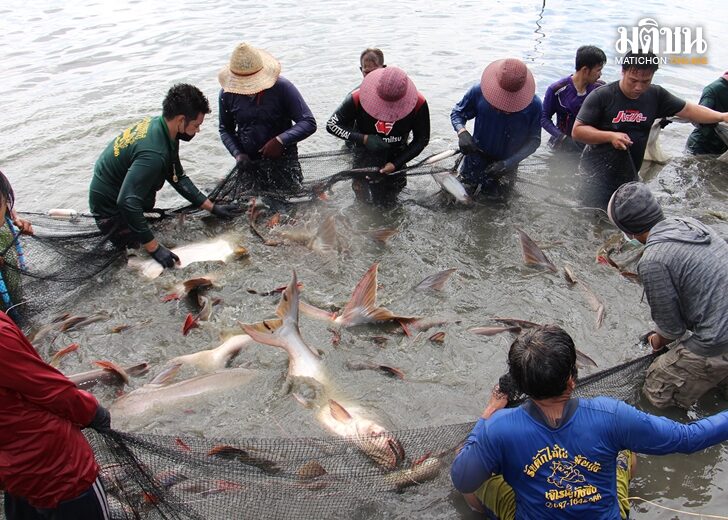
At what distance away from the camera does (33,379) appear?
2.18 metres

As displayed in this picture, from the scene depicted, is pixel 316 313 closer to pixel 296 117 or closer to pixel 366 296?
pixel 366 296

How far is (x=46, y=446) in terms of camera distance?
2314mm

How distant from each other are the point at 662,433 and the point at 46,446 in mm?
2727

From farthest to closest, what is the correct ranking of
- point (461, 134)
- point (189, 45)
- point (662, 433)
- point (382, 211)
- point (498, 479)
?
point (189, 45) → point (382, 211) → point (461, 134) → point (498, 479) → point (662, 433)

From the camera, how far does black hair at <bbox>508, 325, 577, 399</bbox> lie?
2193 mm

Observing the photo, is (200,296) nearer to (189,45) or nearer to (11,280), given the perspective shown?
(11,280)

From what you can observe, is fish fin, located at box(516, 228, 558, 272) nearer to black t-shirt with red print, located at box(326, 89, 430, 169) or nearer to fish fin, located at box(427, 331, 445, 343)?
fish fin, located at box(427, 331, 445, 343)

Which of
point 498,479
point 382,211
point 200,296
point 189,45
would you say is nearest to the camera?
point 498,479

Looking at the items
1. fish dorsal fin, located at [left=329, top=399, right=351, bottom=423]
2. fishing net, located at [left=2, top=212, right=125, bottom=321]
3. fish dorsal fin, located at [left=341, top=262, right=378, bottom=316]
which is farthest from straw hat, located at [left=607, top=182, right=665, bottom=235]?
fishing net, located at [left=2, top=212, right=125, bottom=321]

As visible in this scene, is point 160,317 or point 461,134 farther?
point 461,134

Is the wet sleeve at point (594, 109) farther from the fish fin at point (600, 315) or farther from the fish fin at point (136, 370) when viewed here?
the fish fin at point (136, 370)

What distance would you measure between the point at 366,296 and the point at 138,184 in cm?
232

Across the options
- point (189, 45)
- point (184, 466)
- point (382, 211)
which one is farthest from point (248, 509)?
point (189, 45)

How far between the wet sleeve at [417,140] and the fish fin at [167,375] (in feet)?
11.4
